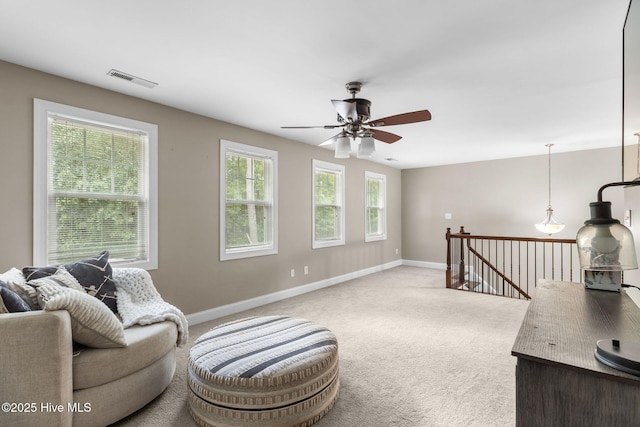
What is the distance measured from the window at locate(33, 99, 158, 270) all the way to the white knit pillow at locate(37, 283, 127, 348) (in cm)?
102

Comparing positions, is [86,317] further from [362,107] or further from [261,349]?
[362,107]

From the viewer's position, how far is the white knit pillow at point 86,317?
1.68m

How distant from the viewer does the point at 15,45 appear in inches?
86.4

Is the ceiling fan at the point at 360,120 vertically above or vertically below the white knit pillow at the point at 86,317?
above

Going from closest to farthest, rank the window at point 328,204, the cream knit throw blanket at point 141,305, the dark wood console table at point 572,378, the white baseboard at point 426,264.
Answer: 1. the dark wood console table at point 572,378
2. the cream knit throw blanket at point 141,305
3. the window at point 328,204
4. the white baseboard at point 426,264

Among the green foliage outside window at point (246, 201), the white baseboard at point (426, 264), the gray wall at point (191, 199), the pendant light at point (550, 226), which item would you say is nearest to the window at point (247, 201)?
the green foliage outside window at point (246, 201)

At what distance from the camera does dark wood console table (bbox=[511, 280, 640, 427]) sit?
887 millimetres

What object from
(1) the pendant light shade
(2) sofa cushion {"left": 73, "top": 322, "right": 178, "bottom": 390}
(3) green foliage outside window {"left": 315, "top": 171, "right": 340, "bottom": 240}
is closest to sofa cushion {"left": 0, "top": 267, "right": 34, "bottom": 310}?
(2) sofa cushion {"left": 73, "top": 322, "right": 178, "bottom": 390}

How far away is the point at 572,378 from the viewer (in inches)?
37.4

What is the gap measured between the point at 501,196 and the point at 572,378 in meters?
6.34

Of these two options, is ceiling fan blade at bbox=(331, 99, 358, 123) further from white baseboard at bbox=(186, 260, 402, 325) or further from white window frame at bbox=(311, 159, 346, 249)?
white baseboard at bbox=(186, 260, 402, 325)

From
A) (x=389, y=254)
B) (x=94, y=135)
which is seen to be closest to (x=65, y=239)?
(x=94, y=135)

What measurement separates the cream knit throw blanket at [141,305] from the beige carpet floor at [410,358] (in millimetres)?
505

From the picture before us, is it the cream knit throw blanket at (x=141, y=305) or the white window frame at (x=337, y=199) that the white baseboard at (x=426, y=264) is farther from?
the cream knit throw blanket at (x=141, y=305)
